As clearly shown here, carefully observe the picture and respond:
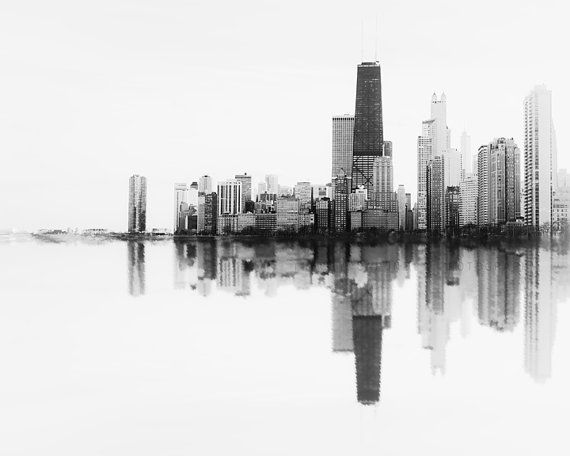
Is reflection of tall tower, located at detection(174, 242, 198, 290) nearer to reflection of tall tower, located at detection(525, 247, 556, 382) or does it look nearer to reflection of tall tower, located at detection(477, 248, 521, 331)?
reflection of tall tower, located at detection(477, 248, 521, 331)

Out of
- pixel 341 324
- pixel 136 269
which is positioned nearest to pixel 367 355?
pixel 341 324

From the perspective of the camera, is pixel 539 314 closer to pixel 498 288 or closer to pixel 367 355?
pixel 498 288

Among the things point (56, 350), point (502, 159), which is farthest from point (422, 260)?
point (56, 350)

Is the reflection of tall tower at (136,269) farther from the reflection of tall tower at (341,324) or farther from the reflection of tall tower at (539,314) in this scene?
the reflection of tall tower at (539,314)

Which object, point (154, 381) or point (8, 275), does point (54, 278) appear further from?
point (154, 381)

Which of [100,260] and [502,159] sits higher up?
[502,159]

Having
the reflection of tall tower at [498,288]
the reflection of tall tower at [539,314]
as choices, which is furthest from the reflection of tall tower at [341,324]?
the reflection of tall tower at [539,314]
